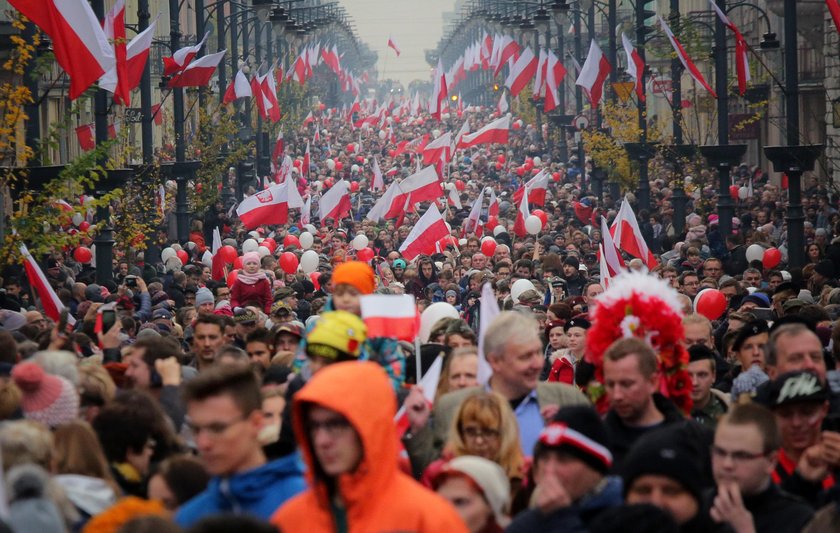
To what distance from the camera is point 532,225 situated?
28.9 m

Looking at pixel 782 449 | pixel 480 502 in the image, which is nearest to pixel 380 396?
pixel 480 502

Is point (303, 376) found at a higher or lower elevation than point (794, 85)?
lower

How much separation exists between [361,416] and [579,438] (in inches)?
41.3

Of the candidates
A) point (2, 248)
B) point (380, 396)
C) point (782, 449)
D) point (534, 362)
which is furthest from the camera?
point (2, 248)

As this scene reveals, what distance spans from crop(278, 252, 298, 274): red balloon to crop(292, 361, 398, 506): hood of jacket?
61.2 feet

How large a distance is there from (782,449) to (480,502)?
1.90 m

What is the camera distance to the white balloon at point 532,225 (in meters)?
28.9

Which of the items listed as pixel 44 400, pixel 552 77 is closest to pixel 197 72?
pixel 552 77

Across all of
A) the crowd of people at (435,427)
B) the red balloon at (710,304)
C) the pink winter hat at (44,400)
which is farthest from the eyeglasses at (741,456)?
the red balloon at (710,304)

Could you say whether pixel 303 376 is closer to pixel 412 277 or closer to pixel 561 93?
pixel 412 277

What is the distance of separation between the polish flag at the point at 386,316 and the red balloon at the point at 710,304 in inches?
295

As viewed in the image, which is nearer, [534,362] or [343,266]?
[534,362]

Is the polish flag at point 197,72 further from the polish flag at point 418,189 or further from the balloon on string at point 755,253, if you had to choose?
the balloon on string at point 755,253

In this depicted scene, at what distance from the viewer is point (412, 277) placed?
21125 mm
